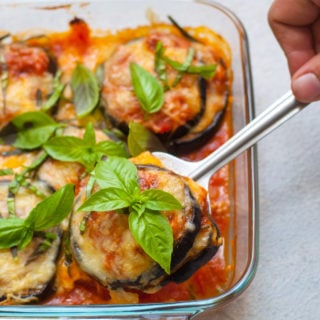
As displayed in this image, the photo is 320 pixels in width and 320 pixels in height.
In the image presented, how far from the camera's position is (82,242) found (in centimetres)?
180

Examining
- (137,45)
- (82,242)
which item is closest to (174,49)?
(137,45)

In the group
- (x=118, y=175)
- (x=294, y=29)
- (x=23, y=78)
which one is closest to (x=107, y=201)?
(x=118, y=175)

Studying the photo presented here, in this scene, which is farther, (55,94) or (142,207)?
(55,94)

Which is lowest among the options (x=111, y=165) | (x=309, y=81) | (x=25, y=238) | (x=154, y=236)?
(x=25, y=238)

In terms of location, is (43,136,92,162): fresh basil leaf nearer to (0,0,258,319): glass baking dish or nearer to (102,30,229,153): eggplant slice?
(102,30,229,153): eggplant slice

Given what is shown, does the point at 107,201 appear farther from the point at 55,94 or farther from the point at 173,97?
the point at 55,94

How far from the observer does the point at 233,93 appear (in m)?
2.25

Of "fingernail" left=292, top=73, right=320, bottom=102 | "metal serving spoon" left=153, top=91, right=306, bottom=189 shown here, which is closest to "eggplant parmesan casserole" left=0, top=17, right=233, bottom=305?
"metal serving spoon" left=153, top=91, right=306, bottom=189

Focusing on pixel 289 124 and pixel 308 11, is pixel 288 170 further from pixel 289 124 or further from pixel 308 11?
pixel 308 11

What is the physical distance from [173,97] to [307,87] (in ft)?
1.71

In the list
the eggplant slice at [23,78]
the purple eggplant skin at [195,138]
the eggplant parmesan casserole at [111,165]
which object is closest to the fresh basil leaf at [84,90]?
the eggplant parmesan casserole at [111,165]

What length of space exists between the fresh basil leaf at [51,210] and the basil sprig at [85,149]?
0.18 m

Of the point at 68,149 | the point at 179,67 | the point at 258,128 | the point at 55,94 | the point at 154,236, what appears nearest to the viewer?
the point at 154,236

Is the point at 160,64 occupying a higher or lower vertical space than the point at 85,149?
higher
